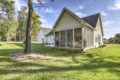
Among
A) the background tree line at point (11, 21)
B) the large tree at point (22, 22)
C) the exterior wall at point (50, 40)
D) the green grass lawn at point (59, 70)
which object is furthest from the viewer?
the large tree at point (22, 22)

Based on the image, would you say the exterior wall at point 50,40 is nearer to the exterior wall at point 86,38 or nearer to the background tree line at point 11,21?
the background tree line at point 11,21

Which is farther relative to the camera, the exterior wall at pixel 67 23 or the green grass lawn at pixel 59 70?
Result: the exterior wall at pixel 67 23

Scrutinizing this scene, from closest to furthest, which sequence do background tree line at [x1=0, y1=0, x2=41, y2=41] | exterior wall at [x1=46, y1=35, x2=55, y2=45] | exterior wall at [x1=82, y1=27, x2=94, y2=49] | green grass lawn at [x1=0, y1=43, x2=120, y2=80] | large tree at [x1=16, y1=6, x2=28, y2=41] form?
green grass lawn at [x1=0, y1=43, x2=120, y2=80]
exterior wall at [x1=82, y1=27, x2=94, y2=49]
exterior wall at [x1=46, y1=35, x2=55, y2=45]
background tree line at [x1=0, y1=0, x2=41, y2=41]
large tree at [x1=16, y1=6, x2=28, y2=41]

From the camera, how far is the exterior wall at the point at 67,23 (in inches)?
363

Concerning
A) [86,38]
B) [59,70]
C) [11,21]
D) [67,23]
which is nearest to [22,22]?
[11,21]

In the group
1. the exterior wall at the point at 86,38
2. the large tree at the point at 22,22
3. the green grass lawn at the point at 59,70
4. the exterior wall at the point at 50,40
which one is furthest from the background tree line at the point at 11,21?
the green grass lawn at the point at 59,70

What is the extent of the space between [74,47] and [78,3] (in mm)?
7637

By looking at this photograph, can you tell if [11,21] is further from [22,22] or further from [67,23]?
[67,23]

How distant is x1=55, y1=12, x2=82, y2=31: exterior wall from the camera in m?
9.21

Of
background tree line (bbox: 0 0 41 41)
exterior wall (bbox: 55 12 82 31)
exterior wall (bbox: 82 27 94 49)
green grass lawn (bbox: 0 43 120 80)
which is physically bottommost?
green grass lawn (bbox: 0 43 120 80)

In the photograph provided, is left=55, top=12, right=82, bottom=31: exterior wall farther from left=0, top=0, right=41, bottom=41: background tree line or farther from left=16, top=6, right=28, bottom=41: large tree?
left=16, top=6, right=28, bottom=41: large tree

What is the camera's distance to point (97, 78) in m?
2.79

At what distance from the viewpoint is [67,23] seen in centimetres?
1012

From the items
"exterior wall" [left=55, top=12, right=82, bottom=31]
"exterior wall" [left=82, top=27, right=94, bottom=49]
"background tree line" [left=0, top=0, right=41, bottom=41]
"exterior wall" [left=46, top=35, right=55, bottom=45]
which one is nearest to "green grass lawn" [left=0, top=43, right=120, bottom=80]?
"exterior wall" [left=82, top=27, right=94, bottom=49]
